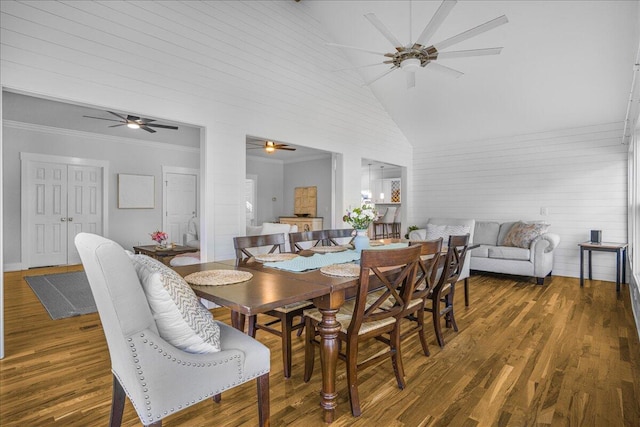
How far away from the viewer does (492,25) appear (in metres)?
2.79

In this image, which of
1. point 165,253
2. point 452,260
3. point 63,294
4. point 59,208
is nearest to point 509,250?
point 452,260

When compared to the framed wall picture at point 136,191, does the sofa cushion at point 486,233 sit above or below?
below

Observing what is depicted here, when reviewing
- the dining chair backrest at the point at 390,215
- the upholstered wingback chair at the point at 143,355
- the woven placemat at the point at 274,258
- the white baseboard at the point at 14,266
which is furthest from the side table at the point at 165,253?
the dining chair backrest at the point at 390,215

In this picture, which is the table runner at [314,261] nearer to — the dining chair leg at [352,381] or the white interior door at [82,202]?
the dining chair leg at [352,381]

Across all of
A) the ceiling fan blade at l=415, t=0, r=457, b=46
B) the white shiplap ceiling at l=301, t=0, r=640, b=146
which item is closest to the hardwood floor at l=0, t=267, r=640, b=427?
the ceiling fan blade at l=415, t=0, r=457, b=46

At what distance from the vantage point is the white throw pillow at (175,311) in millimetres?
1344

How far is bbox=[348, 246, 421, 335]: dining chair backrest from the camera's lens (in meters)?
1.87

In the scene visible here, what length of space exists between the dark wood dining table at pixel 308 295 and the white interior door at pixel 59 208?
6.30 metres

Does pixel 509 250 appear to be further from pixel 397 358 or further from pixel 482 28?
pixel 397 358

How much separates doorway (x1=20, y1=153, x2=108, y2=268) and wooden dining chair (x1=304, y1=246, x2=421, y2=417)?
6755 mm

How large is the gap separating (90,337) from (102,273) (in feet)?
7.86

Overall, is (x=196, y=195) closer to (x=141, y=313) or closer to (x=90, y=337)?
(x=90, y=337)

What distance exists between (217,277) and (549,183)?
611cm

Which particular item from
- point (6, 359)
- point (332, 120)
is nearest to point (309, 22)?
point (332, 120)
